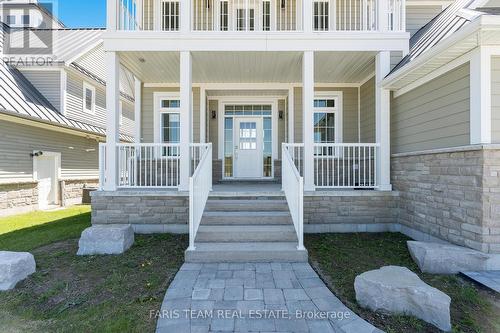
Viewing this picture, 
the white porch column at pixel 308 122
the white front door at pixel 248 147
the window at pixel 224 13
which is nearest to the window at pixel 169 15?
the window at pixel 224 13

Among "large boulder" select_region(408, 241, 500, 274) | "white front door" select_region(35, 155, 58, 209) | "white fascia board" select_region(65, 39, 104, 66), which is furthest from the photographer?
"white fascia board" select_region(65, 39, 104, 66)

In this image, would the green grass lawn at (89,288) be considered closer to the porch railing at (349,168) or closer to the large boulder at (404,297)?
the large boulder at (404,297)

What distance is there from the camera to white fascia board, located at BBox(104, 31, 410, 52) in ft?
17.8

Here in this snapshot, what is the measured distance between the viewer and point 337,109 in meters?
7.61

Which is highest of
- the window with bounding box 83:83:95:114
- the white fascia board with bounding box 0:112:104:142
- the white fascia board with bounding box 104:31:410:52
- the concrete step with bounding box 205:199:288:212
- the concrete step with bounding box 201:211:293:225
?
the window with bounding box 83:83:95:114

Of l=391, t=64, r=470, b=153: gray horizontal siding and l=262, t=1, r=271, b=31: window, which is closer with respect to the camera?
l=391, t=64, r=470, b=153: gray horizontal siding

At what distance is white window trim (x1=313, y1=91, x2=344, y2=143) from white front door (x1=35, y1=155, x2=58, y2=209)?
30.3 feet

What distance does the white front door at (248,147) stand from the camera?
816cm

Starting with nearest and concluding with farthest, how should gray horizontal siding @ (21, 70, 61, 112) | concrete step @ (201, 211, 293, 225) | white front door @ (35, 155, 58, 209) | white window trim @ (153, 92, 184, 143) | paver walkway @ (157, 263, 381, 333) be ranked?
paver walkway @ (157, 263, 381, 333), concrete step @ (201, 211, 293, 225), white window trim @ (153, 92, 184, 143), white front door @ (35, 155, 58, 209), gray horizontal siding @ (21, 70, 61, 112)

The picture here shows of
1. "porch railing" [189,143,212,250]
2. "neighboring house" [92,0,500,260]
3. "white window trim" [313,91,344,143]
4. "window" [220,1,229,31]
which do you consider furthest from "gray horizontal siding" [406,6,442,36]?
"porch railing" [189,143,212,250]

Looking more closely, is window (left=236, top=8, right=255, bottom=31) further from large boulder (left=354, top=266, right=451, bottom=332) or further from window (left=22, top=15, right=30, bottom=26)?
window (left=22, top=15, right=30, bottom=26)

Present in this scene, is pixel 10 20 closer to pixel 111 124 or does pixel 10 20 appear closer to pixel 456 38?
pixel 111 124

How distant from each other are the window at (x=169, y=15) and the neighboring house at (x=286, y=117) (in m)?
0.03

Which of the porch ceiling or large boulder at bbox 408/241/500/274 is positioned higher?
the porch ceiling
